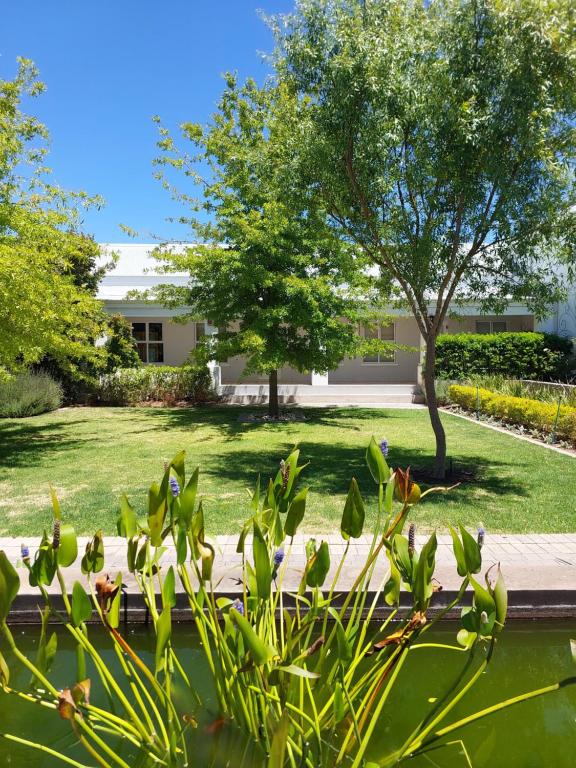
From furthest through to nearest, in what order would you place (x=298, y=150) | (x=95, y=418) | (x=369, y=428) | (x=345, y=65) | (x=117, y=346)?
(x=117, y=346) → (x=95, y=418) → (x=369, y=428) → (x=298, y=150) → (x=345, y=65)

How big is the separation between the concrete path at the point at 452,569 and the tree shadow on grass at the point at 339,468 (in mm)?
1848

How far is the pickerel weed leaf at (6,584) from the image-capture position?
1.77m

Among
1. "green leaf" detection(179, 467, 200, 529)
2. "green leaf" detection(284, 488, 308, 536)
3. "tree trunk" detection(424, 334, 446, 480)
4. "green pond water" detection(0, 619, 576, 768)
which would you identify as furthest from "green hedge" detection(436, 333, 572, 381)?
"green leaf" detection(179, 467, 200, 529)

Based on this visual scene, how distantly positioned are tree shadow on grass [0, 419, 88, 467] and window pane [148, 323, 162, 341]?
866 cm

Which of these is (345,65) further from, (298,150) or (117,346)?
(117,346)

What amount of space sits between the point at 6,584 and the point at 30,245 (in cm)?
937

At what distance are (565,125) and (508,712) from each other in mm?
6776

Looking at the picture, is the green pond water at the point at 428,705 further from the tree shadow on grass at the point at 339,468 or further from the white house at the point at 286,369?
the white house at the point at 286,369

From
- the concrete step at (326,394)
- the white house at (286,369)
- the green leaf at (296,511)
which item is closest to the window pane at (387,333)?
the white house at (286,369)

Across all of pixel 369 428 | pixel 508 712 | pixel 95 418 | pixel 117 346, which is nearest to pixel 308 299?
pixel 369 428

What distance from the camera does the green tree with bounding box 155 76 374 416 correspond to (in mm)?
13789

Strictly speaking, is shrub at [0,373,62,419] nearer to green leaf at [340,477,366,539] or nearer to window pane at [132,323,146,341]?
window pane at [132,323,146,341]

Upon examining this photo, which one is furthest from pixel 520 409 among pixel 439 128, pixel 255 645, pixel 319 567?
pixel 255 645

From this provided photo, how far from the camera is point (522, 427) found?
1336 cm
